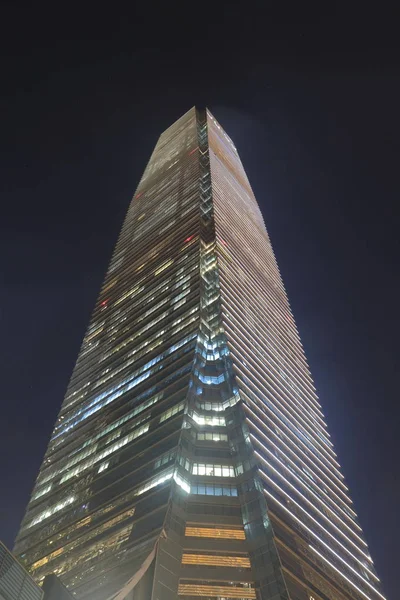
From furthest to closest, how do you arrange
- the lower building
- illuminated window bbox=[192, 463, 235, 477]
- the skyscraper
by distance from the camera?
illuminated window bbox=[192, 463, 235, 477] < the skyscraper < the lower building

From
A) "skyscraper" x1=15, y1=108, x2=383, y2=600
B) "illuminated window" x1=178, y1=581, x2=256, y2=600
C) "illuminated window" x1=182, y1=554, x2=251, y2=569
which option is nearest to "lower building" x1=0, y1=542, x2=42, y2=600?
"skyscraper" x1=15, y1=108, x2=383, y2=600

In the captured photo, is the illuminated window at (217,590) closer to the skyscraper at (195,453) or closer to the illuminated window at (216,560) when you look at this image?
the skyscraper at (195,453)

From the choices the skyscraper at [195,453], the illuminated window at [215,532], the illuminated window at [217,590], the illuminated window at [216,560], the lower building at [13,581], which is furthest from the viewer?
the illuminated window at [215,532]

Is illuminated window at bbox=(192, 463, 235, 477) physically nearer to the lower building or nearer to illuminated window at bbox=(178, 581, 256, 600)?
illuminated window at bbox=(178, 581, 256, 600)

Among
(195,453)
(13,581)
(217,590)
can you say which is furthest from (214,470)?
(13,581)

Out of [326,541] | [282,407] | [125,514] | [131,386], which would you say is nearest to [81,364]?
[131,386]

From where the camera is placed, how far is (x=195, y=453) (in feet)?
188

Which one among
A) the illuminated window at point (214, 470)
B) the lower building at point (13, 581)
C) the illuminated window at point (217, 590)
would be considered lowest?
the illuminated window at point (217, 590)

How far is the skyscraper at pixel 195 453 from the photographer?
150ft

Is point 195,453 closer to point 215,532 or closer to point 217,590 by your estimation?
point 215,532

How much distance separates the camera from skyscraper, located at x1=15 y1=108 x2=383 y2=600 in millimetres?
45781

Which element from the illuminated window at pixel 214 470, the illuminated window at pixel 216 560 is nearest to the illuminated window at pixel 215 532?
the illuminated window at pixel 216 560

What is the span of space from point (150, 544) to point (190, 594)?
208 inches

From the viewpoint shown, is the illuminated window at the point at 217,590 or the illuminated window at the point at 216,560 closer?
the illuminated window at the point at 217,590
